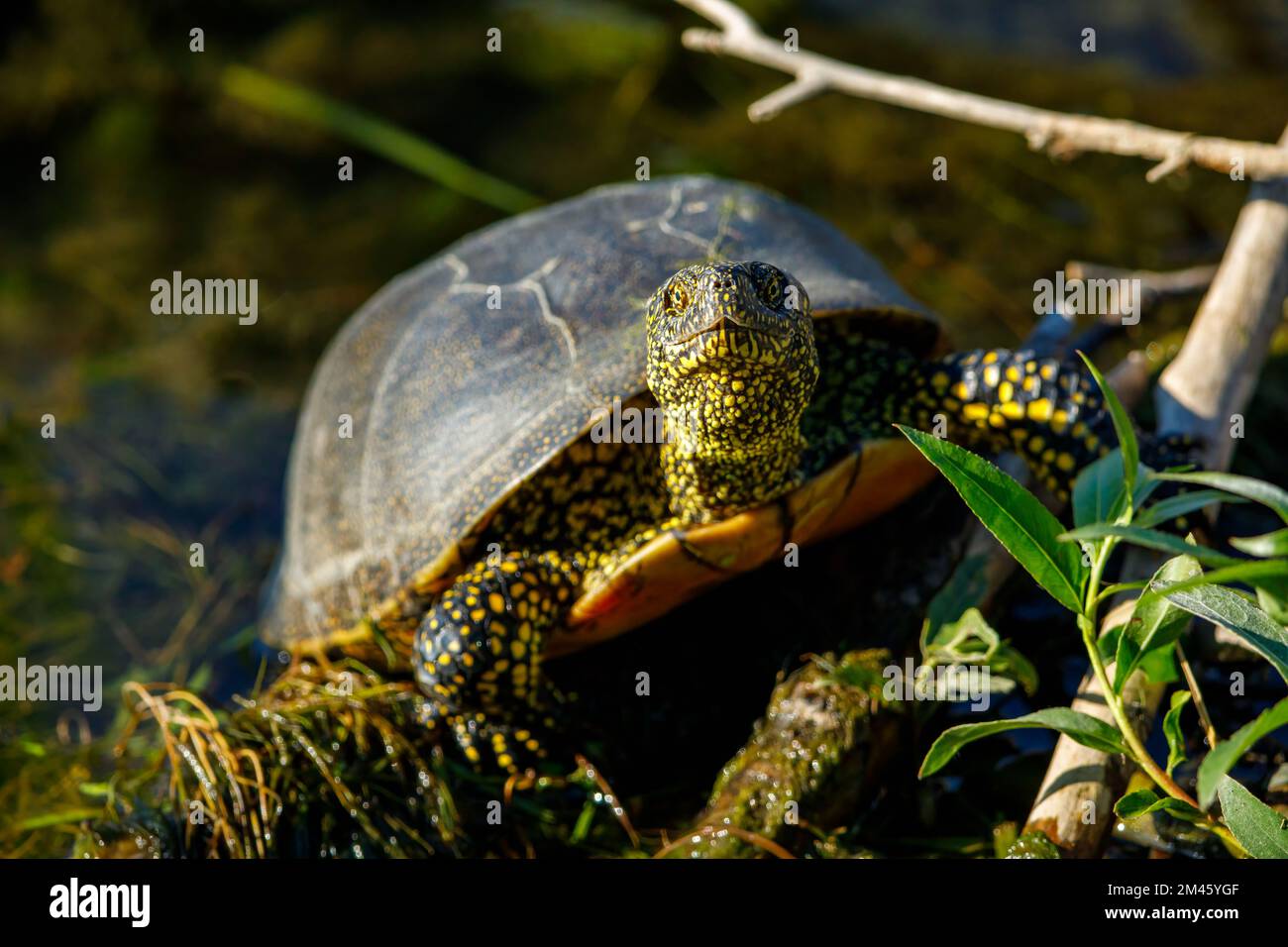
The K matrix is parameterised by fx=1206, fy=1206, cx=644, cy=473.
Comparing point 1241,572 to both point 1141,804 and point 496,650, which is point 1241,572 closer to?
point 1141,804

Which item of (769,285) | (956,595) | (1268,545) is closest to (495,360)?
(769,285)

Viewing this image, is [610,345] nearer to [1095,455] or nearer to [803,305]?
[803,305]

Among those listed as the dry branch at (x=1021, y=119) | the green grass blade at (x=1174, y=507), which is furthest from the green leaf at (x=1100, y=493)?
the dry branch at (x=1021, y=119)

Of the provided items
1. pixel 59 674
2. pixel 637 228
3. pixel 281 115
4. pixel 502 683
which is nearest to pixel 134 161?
pixel 281 115

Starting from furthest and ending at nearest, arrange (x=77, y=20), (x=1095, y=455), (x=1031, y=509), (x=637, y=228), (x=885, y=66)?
(x=77, y=20)
(x=885, y=66)
(x=637, y=228)
(x=1095, y=455)
(x=1031, y=509)

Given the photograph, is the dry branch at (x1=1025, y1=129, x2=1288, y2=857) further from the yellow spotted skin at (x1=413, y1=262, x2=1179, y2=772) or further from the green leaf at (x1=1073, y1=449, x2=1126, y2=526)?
the green leaf at (x1=1073, y1=449, x2=1126, y2=526)

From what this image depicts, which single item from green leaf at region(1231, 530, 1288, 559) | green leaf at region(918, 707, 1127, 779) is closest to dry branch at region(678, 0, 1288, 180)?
green leaf at region(918, 707, 1127, 779)

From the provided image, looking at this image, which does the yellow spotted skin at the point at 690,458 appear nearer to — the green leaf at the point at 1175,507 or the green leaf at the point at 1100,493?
the green leaf at the point at 1100,493
